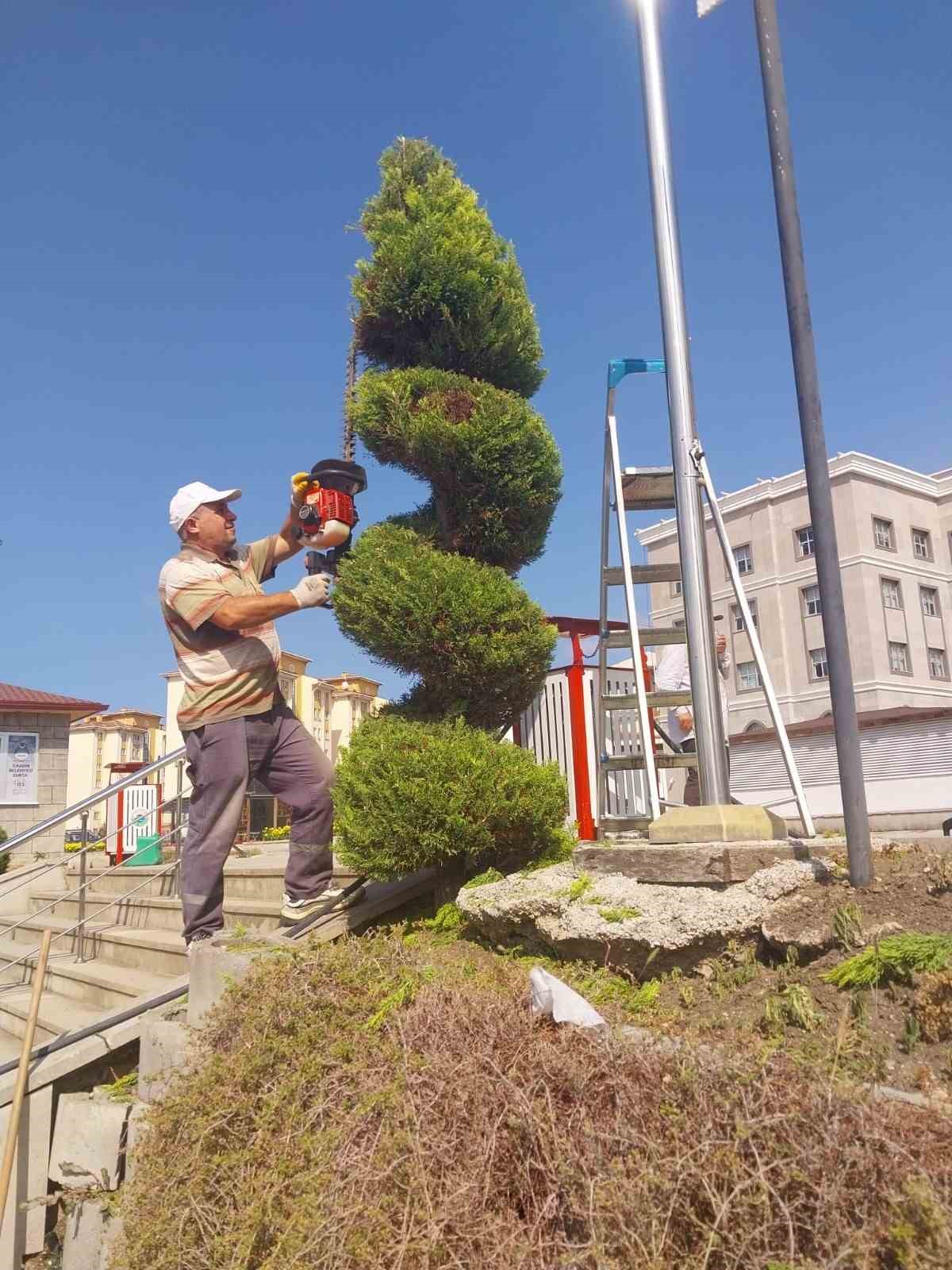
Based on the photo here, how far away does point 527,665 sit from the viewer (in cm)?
510

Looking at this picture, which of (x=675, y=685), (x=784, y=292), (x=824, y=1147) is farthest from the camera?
(x=675, y=685)

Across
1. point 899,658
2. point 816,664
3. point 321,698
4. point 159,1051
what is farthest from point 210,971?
point 899,658

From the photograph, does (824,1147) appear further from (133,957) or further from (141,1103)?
(133,957)

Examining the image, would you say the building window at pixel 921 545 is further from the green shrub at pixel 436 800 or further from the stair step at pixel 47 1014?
the stair step at pixel 47 1014

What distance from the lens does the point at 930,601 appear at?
132 ft

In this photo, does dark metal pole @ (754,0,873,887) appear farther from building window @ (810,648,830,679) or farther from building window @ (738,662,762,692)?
building window @ (810,648,830,679)

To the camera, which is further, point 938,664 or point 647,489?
point 938,664

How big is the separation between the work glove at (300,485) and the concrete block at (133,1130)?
9.60 feet

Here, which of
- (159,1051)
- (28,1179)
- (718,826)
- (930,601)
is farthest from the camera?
(930,601)

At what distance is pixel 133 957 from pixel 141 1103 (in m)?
2.09

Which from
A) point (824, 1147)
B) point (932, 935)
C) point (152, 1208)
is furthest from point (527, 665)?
point (824, 1147)

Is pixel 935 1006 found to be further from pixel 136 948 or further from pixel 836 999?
pixel 136 948

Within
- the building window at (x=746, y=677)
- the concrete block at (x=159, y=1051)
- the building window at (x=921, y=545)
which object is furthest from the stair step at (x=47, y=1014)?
the building window at (x=921, y=545)

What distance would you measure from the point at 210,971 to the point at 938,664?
41.6m
